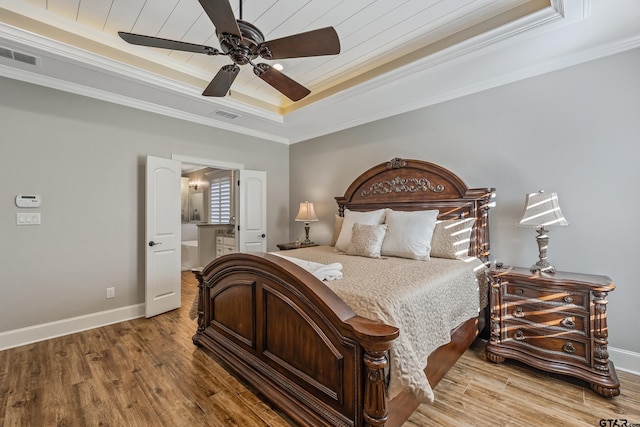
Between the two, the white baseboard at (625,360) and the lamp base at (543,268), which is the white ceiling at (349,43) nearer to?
the lamp base at (543,268)

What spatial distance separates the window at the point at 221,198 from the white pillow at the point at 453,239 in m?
5.23

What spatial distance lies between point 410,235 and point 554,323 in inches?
51.0

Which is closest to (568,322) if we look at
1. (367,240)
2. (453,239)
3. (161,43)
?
(453,239)

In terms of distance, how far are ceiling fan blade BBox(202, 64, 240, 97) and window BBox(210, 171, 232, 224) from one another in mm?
4562

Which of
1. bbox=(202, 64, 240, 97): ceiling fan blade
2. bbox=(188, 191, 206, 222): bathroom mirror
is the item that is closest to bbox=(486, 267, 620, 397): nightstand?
bbox=(202, 64, 240, 97): ceiling fan blade

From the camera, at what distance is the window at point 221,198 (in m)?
6.95

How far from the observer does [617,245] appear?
2.34 meters

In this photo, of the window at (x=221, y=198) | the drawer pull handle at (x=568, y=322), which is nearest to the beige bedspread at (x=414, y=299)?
the drawer pull handle at (x=568, y=322)

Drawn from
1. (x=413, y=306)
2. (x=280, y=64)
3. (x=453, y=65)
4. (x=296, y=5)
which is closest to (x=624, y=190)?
(x=453, y=65)

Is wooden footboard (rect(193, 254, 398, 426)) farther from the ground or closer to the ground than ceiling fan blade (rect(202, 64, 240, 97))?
closer to the ground

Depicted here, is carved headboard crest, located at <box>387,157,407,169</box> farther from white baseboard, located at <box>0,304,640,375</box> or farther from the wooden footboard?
white baseboard, located at <box>0,304,640,375</box>

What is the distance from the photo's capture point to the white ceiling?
2.21 meters

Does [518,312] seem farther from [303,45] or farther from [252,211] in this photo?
[252,211]

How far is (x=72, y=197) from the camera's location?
3.10 m
